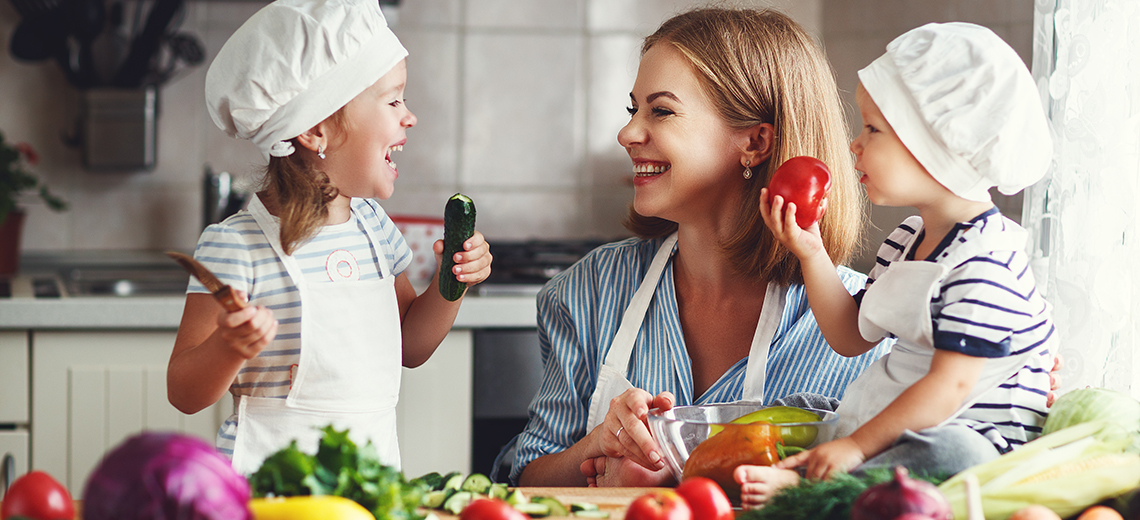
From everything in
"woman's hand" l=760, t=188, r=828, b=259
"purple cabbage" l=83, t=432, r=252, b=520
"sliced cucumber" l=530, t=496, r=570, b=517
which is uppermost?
"woman's hand" l=760, t=188, r=828, b=259

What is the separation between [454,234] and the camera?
1111 millimetres

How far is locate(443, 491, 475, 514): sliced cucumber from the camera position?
82cm

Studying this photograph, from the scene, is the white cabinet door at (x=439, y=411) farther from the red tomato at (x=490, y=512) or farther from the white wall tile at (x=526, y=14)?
the red tomato at (x=490, y=512)

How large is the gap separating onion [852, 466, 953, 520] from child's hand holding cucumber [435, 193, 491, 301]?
57cm

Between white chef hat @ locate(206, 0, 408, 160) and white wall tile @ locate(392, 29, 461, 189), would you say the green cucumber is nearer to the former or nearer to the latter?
white chef hat @ locate(206, 0, 408, 160)

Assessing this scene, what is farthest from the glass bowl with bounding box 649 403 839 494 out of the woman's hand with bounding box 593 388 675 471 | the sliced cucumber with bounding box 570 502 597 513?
the sliced cucumber with bounding box 570 502 597 513

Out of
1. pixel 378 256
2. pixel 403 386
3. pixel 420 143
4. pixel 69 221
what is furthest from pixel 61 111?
pixel 378 256

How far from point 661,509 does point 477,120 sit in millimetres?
2153

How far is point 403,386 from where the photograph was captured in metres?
2.04

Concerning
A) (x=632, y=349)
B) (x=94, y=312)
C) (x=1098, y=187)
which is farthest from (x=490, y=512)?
(x=94, y=312)

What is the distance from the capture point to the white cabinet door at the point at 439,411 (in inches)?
80.2

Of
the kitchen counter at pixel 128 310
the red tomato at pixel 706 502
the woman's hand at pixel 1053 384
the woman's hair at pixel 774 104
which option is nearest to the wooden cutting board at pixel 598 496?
the red tomato at pixel 706 502

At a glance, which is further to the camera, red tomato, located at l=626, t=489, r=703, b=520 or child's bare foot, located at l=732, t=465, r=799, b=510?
child's bare foot, located at l=732, t=465, r=799, b=510

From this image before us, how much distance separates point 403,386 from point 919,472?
4.66ft
